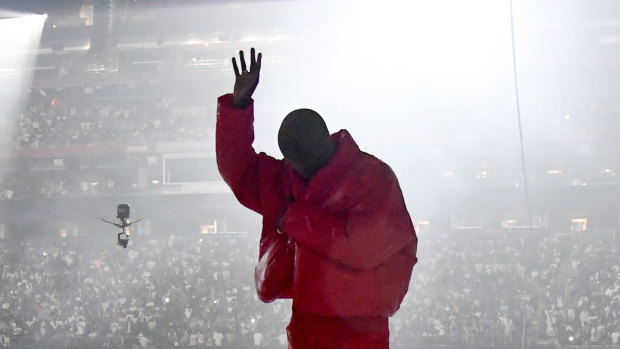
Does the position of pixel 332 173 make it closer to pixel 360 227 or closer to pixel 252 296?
pixel 360 227

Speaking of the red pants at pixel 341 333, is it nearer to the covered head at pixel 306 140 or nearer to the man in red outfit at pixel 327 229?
the man in red outfit at pixel 327 229

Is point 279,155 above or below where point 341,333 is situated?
above

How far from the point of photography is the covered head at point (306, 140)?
0.92m

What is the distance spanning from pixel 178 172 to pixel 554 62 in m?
2.77

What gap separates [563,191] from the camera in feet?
15.5

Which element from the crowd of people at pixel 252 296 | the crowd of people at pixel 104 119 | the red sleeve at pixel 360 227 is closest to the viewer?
the red sleeve at pixel 360 227

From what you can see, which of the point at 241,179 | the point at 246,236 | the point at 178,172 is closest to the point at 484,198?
the point at 246,236

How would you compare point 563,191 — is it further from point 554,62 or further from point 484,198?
point 554,62

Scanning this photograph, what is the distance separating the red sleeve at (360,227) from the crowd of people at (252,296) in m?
3.51

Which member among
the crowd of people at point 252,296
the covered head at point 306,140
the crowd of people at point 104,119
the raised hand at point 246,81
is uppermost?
the crowd of people at point 104,119

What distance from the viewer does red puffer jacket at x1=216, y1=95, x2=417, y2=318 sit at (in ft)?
2.91

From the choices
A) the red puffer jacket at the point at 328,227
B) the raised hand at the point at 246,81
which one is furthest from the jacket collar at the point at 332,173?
the raised hand at the point at 246,81

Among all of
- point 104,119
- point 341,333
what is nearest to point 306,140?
point 341,333

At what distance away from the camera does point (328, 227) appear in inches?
34.4
